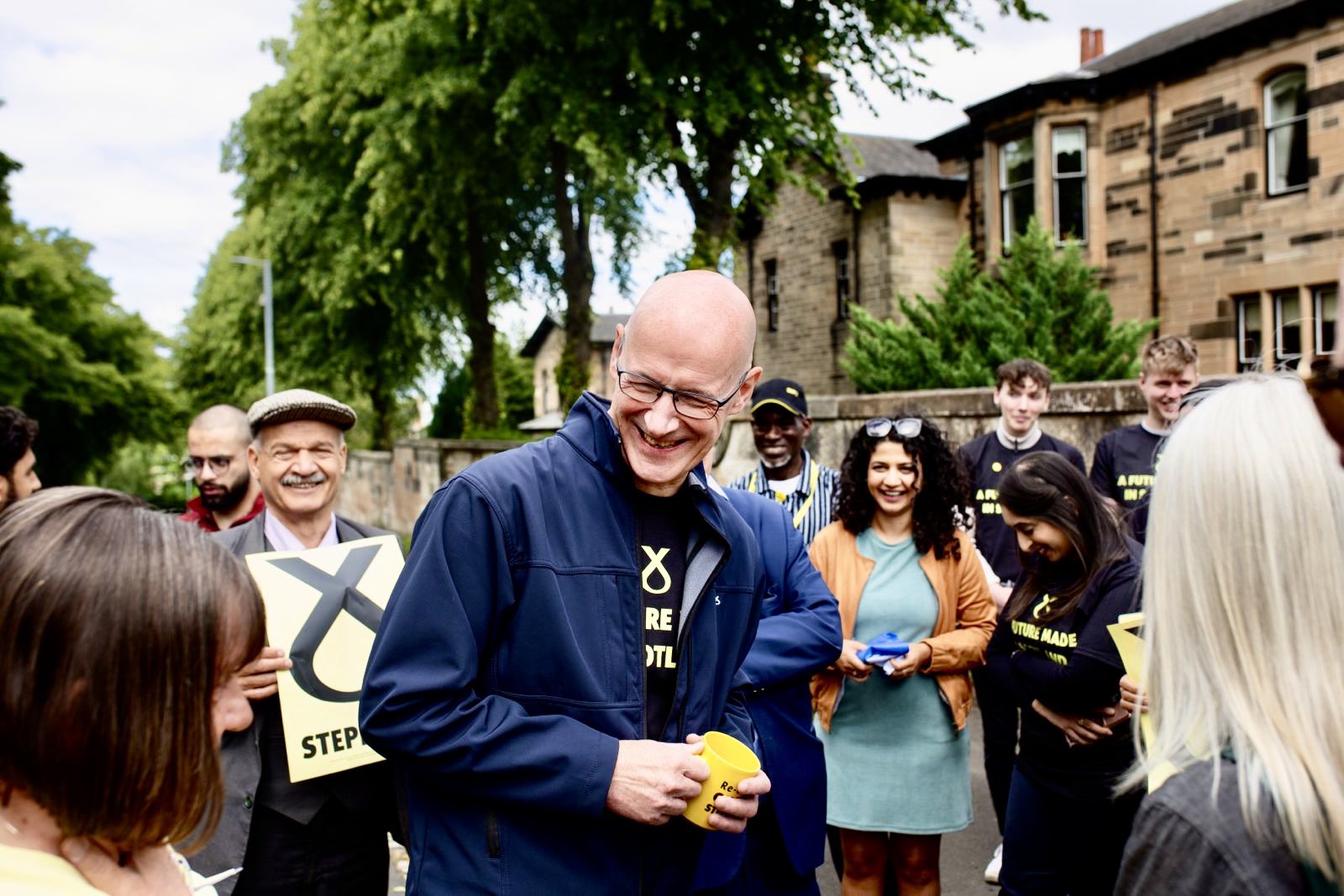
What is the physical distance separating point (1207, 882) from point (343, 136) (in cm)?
2258

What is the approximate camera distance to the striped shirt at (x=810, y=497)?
16.1ft

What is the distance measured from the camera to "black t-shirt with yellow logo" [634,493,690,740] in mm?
2195

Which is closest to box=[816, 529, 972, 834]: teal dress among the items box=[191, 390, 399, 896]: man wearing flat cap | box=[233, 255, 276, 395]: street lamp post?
box=[191, 390, 399, 896]: man wearing flat cap

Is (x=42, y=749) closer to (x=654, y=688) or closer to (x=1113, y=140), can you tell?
(x=654, y=688)

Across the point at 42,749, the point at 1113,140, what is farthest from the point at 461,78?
the point at 42,749

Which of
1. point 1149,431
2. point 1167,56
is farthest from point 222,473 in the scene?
point 1167,56

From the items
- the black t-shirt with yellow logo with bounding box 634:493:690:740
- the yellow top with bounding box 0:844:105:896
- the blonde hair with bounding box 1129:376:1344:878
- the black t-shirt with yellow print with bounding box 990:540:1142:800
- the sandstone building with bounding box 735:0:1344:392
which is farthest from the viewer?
the sandstone building with bounding box 735:0:1344:392

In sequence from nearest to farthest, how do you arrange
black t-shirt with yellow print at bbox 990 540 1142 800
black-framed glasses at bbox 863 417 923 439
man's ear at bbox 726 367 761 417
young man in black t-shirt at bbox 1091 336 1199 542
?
man's ear at bbox 726 367 761 417 < black t-shirt with yellow print at bbox 990 540 1142 800 < black-framed glasses at bbox 863 417 923 439 < young man in black t-shirt at bbox 1091 336 1199 542

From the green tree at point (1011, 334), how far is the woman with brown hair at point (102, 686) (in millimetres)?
12425

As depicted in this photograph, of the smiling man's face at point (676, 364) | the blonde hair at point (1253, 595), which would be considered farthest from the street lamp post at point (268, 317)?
the blonde hair at point (1253, 595)

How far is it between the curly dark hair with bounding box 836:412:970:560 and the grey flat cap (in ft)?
6.93

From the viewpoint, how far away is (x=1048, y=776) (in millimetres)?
3471

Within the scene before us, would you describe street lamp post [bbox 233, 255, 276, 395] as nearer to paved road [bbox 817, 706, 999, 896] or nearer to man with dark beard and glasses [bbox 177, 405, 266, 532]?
man with dark beard and glasses [bbox 177, 405, 266, 532]

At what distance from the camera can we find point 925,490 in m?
4.34
